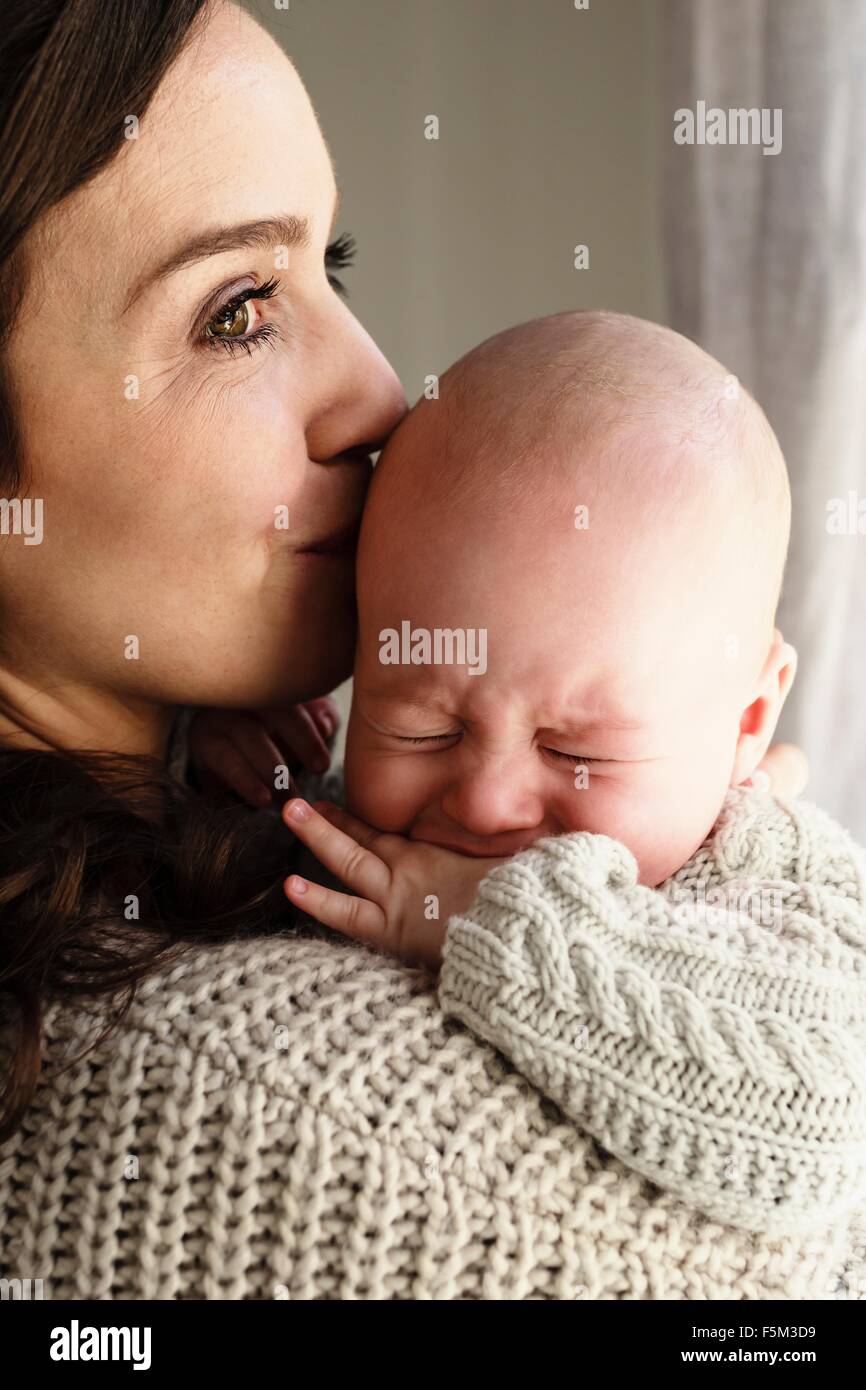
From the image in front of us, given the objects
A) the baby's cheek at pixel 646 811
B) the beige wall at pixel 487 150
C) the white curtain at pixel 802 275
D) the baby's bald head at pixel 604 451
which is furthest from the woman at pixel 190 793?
the beige wall at pixel 487 150

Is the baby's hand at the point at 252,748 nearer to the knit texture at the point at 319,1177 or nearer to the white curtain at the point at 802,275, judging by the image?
the knit texture at the point at 319,1177

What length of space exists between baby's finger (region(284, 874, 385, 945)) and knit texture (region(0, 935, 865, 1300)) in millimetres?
157

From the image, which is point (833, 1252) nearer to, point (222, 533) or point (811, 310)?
point (222, 533)

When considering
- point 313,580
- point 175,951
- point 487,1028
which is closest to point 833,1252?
point 487,1028

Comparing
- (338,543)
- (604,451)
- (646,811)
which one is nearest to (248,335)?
(338,543)

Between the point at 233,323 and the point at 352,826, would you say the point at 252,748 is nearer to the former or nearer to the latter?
the point at 352,826

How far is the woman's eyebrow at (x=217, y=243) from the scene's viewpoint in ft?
3.33

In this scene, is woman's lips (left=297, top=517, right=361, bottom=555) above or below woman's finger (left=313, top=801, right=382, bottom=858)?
above

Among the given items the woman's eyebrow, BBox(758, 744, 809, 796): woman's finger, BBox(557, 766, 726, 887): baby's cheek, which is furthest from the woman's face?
BBox(758, 744, 809, 796): woman's finger

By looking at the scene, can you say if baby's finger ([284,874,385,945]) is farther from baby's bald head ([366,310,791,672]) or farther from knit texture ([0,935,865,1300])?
baby's bald head ([366,310,791,672])

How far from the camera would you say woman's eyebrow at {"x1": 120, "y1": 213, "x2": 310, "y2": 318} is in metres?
1.02

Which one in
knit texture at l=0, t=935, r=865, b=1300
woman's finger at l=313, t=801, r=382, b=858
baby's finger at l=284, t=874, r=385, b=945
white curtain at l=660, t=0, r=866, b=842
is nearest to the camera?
knit texture at l=0, t=935, r=865, b=1300
